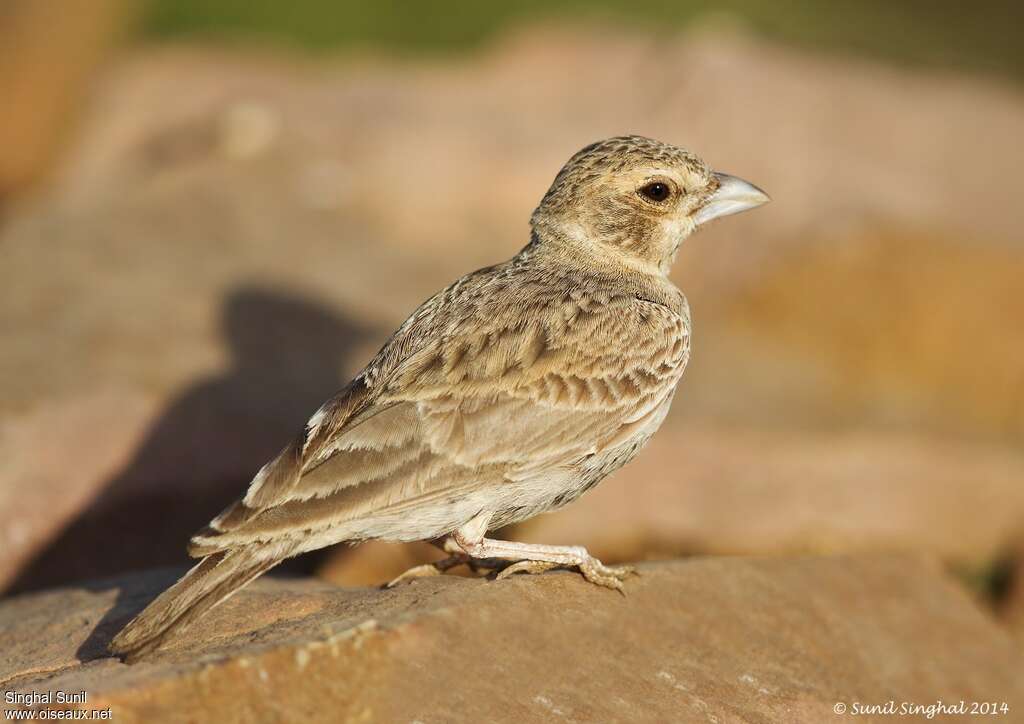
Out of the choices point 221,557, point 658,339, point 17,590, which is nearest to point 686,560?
point 658,339

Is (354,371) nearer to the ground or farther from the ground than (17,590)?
farther from the ground

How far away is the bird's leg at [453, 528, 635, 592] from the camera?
5.44 metres

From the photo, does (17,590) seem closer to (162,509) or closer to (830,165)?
(162,509)

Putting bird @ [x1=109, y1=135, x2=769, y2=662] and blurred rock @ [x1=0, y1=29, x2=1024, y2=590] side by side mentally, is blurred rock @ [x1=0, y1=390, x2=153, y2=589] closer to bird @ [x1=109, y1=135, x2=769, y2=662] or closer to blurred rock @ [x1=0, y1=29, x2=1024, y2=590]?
blurred rock @ [x1=0, y1=29, x2=1024, y2=590]

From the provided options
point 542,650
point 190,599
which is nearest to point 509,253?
point 542,650

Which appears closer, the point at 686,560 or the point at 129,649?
the point at 129,649

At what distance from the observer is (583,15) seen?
61.6ft

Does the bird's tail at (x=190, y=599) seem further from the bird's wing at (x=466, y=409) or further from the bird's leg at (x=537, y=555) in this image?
the bird's leg at (x=537, y=555)

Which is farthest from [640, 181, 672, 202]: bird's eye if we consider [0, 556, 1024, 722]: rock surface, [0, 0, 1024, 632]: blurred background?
[0, 0, 1024, 632]: blurred background

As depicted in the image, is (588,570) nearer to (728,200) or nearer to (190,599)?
(190,599)

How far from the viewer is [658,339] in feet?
19.3

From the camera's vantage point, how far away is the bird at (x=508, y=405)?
4992 millimetres

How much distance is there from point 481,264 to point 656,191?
17.4 ft

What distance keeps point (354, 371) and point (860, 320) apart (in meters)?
4.77
